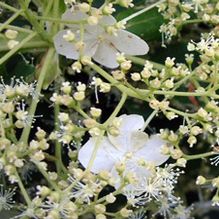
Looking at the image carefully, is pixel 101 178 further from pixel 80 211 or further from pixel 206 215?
pixel 206 215

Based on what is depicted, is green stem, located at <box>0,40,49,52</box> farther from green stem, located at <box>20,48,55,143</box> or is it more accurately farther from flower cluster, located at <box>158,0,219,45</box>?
flower cluster, located at <box>158,0,219,45</box>

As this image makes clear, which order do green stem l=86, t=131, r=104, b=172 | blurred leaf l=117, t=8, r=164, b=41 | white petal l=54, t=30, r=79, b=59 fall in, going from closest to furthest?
green stem l=86, t=131, r=104, b=172 → white petal l=54, t=30, r=79, b=59 → blurred leaf l=117, t=8, r=164, b=41

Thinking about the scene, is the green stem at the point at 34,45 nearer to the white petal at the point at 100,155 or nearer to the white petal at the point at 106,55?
the white petal at the point at 106,55

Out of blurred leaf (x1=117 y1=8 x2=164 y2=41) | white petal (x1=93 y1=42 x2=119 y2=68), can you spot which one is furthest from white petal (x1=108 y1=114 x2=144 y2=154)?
blurred leaf (x1=117 y1=8 x2=164 y2=41)

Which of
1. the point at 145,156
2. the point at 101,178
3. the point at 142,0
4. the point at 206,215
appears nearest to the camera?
the point at 101,178

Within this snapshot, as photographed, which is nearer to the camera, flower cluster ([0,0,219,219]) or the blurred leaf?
flower cluster ([0,0,219,219])

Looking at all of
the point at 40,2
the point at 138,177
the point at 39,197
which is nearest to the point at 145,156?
the point at 138,177
